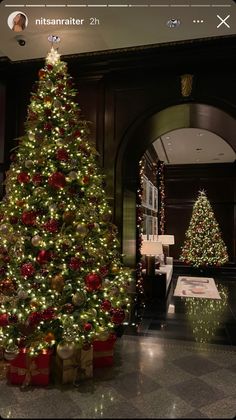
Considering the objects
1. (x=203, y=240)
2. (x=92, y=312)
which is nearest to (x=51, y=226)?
(x=92, y=312)

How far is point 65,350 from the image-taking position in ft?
9.82

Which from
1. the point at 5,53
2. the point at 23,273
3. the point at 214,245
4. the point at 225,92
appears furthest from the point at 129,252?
the point at 214,245

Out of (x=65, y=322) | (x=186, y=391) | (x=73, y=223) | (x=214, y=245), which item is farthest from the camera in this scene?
(x=214, y=245)

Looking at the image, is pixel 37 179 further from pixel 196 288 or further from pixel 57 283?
pixel 196 288

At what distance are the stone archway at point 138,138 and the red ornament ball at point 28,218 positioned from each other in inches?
65.1

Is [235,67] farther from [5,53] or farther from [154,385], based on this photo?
[154,385]

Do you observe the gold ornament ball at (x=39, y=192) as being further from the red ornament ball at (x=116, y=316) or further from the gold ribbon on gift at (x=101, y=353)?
the gold ribbon on gift at (x=101, y=353)

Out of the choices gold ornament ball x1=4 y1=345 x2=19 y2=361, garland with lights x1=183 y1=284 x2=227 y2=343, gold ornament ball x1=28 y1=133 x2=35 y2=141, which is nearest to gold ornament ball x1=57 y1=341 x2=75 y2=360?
gold ornament ball x1=4 y1=345 x2=19 y2=361

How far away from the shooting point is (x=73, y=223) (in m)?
3.40

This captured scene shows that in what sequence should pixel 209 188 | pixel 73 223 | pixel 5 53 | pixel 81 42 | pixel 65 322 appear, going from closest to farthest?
1. pixel 65 322
2. pixel 73 223
3. pixel 81 42
4. pixel 5 53
5. pixel 209 188

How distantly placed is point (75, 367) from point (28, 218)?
147 cm

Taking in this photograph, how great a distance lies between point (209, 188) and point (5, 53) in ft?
28.8

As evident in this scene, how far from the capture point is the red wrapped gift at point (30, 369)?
3.05 metres

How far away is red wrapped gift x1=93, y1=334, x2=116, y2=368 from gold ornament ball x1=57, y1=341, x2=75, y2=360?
51 cm
